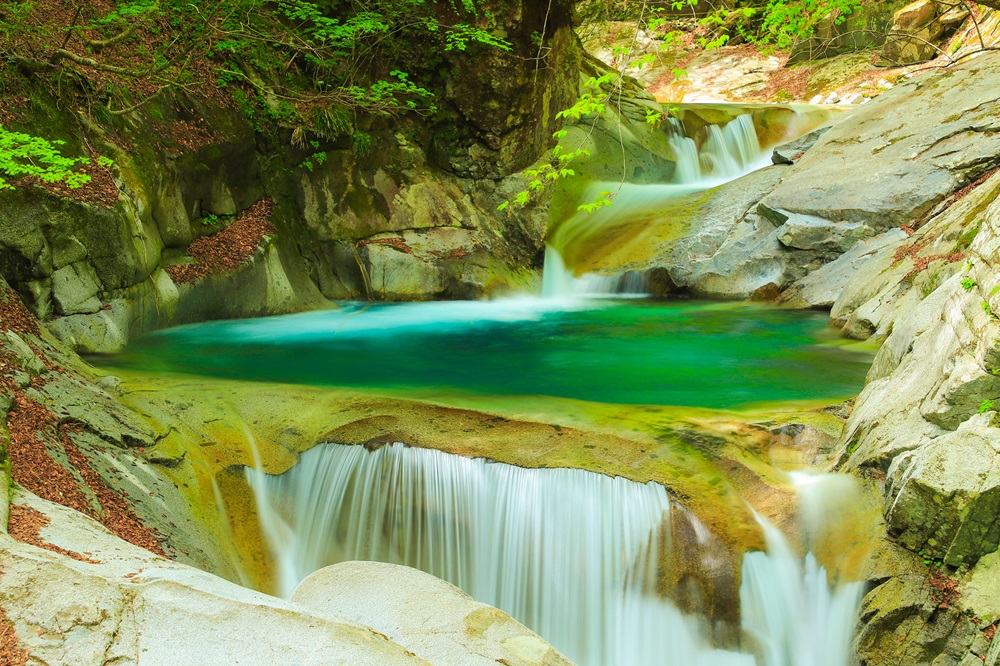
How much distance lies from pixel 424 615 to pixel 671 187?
1294 centimetres

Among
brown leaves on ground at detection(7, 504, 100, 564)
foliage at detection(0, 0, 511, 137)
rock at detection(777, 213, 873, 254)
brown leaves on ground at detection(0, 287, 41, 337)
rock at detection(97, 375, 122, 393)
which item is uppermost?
foliage at detection(0, 0, 511, 137)

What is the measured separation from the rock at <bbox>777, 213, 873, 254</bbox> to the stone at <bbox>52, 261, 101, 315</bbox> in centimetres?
949

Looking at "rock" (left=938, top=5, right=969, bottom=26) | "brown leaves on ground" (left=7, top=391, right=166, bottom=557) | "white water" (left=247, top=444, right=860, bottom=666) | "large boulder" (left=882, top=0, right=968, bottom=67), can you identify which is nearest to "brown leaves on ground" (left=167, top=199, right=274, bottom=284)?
"white water" (left=247, top=444, right=860, bottom=666)

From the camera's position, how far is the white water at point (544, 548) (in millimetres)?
4125

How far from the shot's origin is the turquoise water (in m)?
6.59

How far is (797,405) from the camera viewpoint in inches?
220

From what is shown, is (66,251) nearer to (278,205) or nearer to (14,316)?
(14,316)

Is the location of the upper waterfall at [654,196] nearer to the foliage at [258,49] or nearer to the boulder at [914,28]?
the foliage at [258,49]

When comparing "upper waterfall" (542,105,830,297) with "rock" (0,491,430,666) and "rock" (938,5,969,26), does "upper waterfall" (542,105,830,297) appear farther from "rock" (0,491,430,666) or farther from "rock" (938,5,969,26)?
"rock" (0,491,430,666)

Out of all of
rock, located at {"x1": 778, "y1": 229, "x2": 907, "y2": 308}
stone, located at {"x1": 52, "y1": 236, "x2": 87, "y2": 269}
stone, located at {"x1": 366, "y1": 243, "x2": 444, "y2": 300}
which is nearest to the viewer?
stone, located at {"x1": 52, "y1": 236, "x2": 87, "y2": 269}

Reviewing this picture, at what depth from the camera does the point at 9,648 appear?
7.07 feet

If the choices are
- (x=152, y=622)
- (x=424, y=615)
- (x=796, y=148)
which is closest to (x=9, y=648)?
(x=152, y=622)

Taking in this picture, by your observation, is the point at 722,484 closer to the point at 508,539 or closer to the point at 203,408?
the point at 508,539

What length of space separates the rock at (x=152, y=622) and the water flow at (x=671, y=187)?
10180 millimetres
